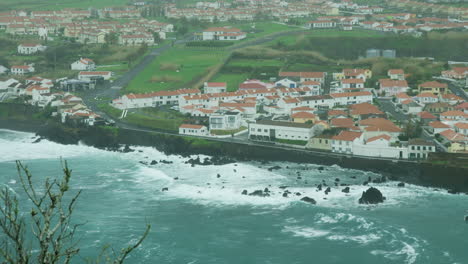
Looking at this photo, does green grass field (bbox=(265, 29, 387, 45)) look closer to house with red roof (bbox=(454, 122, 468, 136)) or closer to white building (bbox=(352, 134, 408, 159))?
house with red roof (bbox=(454, 122, 468, 136))

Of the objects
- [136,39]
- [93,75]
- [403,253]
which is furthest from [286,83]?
[403,253]

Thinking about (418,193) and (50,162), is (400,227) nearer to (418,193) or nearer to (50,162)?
(418,193)

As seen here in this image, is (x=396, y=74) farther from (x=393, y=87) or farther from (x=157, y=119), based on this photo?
(x=157, y=119)

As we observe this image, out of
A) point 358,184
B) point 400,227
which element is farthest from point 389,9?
point 400,227

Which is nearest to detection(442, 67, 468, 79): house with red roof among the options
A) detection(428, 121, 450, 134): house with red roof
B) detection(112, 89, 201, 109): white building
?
detection(428, 121, 450, 134): house with red roof

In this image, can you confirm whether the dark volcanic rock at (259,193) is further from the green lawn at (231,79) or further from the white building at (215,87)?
the green lawn at (231,79)

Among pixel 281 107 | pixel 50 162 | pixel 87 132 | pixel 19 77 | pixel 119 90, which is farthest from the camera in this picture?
pixel 19 77

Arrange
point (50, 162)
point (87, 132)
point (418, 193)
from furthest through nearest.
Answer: point (87, 132)
point (50, 162)
point (418, 193)
